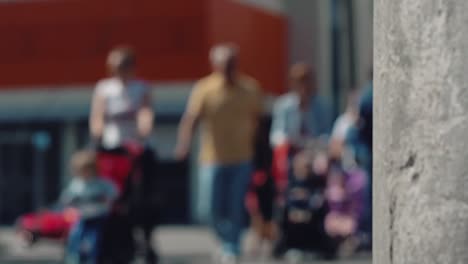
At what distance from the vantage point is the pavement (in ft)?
42.8

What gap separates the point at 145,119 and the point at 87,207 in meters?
1.04

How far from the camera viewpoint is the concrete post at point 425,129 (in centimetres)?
299

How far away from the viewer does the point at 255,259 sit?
42.4 feet

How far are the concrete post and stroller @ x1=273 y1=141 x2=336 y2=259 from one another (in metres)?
9.88

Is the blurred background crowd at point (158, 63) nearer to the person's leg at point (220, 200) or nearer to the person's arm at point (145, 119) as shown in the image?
the person's leg at point (220, 200)

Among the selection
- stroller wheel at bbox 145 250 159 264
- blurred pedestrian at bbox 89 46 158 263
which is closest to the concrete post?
blurred pedestrian at bbox 89 46 158 263

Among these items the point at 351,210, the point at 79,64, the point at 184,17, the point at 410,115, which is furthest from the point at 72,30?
the point at 410,115

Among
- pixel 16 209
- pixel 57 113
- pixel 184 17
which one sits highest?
pixel 184 17

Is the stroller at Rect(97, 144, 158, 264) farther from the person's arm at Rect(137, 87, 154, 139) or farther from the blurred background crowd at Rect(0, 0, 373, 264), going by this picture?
the blurred background crowd at Rect(0, 0, 373, 264)

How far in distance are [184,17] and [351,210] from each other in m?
10.5

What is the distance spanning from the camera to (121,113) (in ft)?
37.3

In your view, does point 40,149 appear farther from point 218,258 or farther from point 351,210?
point 218,258

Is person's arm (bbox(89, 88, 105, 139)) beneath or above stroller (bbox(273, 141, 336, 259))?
above

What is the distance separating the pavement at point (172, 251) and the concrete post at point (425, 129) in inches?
347
